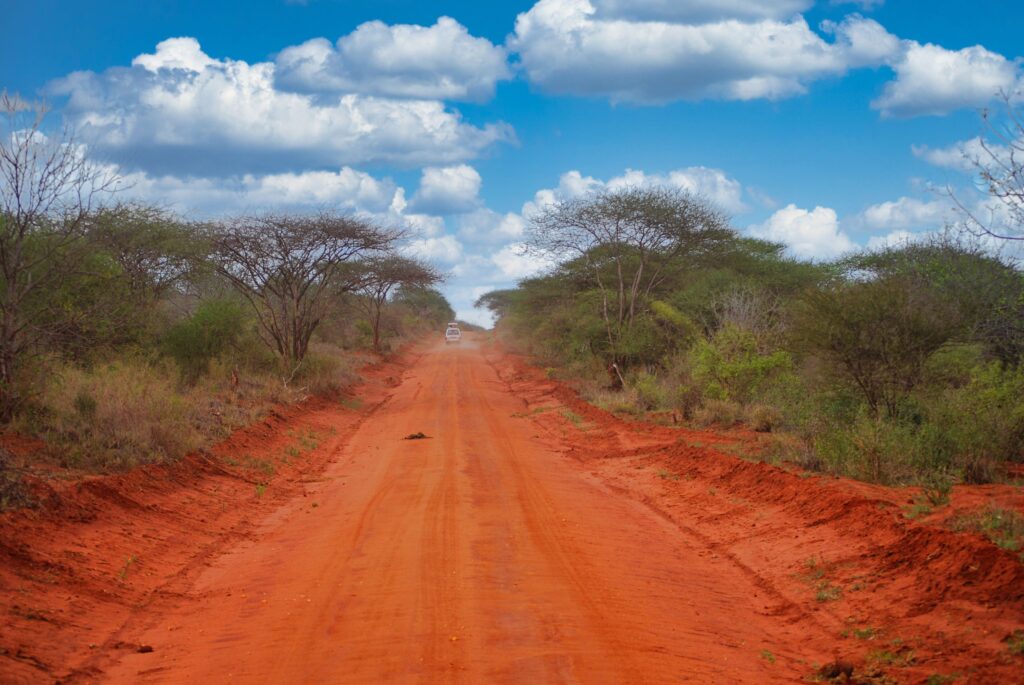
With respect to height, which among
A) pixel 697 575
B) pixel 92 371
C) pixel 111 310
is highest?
pixel 111 310

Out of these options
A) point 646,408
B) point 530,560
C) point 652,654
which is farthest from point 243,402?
point 652,654

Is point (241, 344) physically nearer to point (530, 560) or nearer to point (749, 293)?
point (749, 293)

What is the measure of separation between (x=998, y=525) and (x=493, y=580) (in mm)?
4828

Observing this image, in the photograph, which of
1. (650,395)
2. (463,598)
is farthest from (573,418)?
(463,598)

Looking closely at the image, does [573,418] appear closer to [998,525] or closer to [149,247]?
[149,247]

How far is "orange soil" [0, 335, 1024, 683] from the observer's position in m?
6.48

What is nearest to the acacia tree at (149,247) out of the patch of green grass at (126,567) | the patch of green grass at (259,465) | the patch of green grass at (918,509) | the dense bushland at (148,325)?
the dense bushland at (148,325)

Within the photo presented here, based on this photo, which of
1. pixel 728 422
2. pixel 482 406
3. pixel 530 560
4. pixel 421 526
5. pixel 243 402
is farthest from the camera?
pixel 482 406

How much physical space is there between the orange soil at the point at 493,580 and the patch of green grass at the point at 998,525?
13.4 inches

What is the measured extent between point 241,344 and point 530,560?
19919 mm

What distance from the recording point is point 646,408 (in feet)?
79.4

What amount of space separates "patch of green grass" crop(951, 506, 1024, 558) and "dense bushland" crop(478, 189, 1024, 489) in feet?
7.18

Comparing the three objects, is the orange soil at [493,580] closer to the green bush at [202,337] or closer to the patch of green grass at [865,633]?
the patch of green grass at [865,633]

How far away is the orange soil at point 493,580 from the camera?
6.48m
